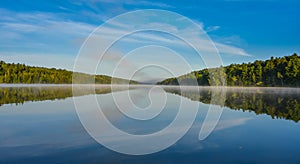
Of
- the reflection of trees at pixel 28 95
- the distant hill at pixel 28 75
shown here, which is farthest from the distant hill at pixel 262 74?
the distant hill at pixel 28 75

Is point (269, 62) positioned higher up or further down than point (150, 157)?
higher up

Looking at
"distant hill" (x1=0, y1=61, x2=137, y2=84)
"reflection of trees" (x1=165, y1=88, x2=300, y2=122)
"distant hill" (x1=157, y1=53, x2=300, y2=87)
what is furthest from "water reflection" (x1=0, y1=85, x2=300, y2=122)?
"distant hill" (x1=0, y1=61, x2=137, y2=84)

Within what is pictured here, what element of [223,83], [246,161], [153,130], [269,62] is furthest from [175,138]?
[223,83]

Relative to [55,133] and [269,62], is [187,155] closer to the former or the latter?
[55,133]

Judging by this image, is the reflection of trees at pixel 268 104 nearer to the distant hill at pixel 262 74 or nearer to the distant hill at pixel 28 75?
the distant hill at pixel 262 74

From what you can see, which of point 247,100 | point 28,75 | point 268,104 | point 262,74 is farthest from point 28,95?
point 28,75

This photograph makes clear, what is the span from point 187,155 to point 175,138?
2.14 m

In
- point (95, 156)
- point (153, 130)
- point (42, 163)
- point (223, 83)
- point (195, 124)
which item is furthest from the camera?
point (223, 83)

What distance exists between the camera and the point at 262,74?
3602 inches

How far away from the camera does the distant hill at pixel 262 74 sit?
7670 cm

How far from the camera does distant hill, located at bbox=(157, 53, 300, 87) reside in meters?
76.7

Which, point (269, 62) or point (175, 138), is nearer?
point (175, 138)

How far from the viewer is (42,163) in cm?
649

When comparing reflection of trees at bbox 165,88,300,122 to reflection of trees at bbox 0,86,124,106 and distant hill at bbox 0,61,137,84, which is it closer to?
reflection of trees at bbox 0,86,124,106
